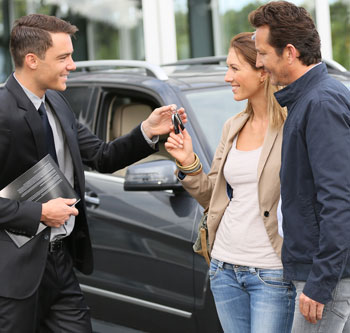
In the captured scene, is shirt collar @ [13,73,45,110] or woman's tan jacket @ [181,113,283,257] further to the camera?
shirt collar @ [13,73,45,110]

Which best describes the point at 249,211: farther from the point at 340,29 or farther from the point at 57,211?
the point at 340,29

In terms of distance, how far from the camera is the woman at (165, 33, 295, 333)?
3016 mm

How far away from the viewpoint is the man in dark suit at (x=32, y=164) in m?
3.26

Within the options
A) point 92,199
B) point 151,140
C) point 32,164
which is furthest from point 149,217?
point 32,164

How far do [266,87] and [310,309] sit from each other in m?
0.93

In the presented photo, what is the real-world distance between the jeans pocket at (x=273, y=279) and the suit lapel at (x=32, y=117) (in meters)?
1.03

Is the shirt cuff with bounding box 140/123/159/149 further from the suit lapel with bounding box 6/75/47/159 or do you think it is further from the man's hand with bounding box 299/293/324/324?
the man's hand with bounding box 299/293/324/324

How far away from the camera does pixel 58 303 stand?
11.6 feet

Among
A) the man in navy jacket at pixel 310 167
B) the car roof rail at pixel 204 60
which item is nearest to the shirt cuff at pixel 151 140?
the man in navy jacket at pixel 310 167

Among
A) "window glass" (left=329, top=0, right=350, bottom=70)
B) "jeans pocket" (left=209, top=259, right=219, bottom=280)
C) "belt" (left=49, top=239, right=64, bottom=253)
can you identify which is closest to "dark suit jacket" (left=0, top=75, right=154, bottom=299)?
"belt" (left=49, top=239, right=64, bottom=253)

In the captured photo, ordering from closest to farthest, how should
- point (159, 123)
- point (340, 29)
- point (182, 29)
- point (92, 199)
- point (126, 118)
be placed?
point (159, 123)
point (92, 199)
point (126, 118)
point (340, 29)
point (182, 29)

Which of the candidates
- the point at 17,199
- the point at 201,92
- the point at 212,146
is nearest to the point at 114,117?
the point at 201,92

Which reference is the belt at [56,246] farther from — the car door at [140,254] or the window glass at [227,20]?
the window glass at [227,20]

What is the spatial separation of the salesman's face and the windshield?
95cm
